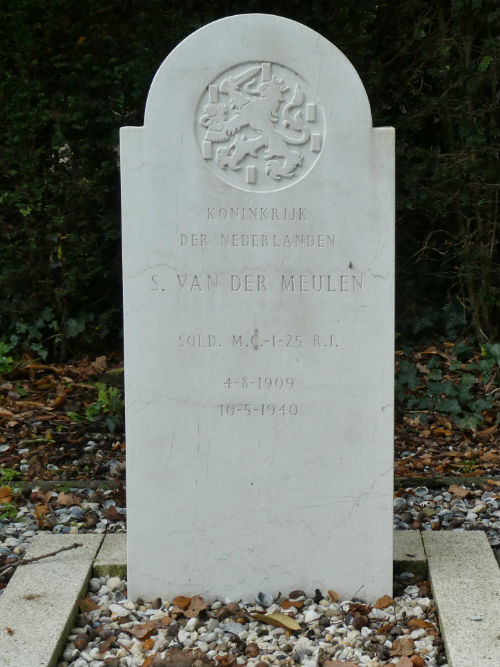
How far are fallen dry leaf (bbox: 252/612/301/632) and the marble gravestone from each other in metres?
0.20

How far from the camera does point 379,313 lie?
3.38 m

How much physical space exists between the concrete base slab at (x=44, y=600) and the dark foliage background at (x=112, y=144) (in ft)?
9.38

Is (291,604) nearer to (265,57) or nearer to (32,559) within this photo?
(32,559)

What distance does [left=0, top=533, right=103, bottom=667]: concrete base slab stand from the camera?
3.04 m

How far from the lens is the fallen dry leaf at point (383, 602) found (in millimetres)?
3510

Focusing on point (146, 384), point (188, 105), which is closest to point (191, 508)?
point (146, 384)

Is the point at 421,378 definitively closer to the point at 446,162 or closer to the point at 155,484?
the point at 446,162

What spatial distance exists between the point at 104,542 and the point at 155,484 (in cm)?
60

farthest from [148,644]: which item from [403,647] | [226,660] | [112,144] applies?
[112,144]

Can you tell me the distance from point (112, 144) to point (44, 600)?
372cm

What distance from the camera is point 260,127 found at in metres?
3.39

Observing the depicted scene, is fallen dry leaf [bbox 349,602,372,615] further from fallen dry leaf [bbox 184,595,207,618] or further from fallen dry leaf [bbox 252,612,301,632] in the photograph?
fallen dry leaf [bbox 184,595,207,618]

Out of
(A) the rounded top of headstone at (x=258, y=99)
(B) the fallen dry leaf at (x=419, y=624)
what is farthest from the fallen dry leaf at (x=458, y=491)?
(A) the rounded top of headstone at (x=258, y=99)

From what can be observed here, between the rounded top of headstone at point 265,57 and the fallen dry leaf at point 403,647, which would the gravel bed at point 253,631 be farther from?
the rounded top of headstone at point 265,57
